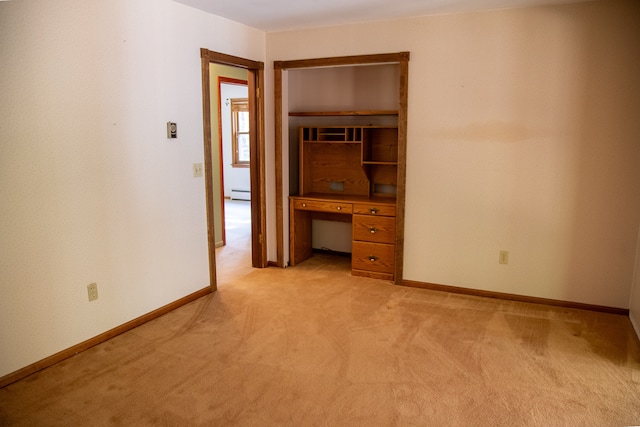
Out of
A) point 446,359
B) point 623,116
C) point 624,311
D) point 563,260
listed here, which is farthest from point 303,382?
point 623,116

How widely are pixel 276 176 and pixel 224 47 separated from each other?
130cm

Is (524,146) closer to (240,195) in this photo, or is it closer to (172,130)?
(172,130)

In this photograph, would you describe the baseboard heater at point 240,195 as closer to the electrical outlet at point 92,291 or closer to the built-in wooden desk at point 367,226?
the built-in wooden desk at point 367,226

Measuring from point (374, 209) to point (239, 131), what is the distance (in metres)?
5.48

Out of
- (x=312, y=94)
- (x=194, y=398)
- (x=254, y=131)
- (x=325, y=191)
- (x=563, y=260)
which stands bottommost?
(x=194, y=398)

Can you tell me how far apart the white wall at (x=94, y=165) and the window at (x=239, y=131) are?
5247 mm

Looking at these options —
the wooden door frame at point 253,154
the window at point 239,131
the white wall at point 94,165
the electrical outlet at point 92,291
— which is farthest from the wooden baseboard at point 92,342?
the window at point 239,131

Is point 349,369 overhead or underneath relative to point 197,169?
underneath

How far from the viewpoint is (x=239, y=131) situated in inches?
365

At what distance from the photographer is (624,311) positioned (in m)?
3.66

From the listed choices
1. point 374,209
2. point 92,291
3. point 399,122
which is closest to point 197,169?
point 92,291

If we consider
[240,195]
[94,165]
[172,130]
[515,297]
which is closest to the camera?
[94,165]

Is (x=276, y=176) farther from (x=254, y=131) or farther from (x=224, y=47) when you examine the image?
(x=224, y=47)

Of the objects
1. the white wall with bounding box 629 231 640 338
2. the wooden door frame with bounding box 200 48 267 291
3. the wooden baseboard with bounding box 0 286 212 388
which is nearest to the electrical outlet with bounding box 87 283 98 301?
the wooden baseboard with bounding box 0 286 212 388
